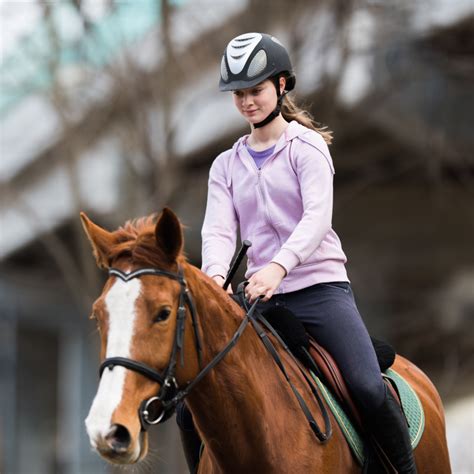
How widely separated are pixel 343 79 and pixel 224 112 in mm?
3532

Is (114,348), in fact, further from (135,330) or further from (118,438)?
(118,438)

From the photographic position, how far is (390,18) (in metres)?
13.8

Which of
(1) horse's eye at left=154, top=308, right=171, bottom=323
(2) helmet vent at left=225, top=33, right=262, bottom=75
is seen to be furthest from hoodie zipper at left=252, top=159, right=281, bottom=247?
(1) horse's eye at left=154, top=308, right=171, bottom=323

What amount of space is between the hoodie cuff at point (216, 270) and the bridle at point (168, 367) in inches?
23.3

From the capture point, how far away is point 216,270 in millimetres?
4828

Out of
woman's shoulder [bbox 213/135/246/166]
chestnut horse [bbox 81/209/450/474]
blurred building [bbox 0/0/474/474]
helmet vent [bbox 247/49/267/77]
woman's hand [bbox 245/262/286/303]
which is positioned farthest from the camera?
blurred building [bbox 0/0/474/474]

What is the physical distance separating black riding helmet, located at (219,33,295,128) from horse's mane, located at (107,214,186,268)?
2.88 ft

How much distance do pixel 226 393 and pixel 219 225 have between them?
2.96ft

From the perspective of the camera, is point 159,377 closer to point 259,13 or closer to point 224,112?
point 259,13


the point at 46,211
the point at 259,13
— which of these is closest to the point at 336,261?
the point at 259,13

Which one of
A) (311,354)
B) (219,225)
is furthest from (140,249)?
(311,354)

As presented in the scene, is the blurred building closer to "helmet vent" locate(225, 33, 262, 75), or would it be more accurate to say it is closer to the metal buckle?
"helmet vent" locate(225, 33, 262, 75)

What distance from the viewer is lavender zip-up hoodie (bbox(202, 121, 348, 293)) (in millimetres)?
4781

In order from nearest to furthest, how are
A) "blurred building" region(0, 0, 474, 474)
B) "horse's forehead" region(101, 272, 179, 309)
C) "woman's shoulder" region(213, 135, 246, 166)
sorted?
"horse's forehead" region(101, 272, 179, 309), "woman's shoulder" region(213, 135, 246, 166), "blurred building" region(0, 0, 474, 474)
